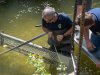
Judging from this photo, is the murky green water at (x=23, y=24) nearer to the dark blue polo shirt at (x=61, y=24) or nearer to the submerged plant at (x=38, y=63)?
the submerged plant at (x=38, y=63)

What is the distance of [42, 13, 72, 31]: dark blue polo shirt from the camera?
5945 mm

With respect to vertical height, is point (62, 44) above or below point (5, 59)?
above

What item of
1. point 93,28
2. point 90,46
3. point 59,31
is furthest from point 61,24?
point 93,28

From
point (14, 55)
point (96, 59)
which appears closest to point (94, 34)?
point (96, 59)

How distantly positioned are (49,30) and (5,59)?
4.74 feet

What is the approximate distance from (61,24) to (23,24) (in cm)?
297

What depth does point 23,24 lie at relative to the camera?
8742 millimetres

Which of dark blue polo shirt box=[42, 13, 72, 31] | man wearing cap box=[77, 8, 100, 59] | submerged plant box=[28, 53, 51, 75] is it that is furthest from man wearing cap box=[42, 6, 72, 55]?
man wearing cap box=[77, 8, 100, 59]

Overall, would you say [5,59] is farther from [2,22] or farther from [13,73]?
[2,22]

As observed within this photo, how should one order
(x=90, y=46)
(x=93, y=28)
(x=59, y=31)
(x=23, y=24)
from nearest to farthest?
(x=93, y=28)
(x=90, y=46)
(x=59, y=31)
(x=23, y=24)

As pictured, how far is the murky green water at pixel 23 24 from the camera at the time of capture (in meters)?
6.31

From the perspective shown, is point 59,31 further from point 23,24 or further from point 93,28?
point 23,24

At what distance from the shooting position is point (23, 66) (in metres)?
6.50

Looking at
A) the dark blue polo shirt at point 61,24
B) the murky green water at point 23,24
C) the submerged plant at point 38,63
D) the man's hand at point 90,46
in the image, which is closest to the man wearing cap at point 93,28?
the man's hand at point 90,46
